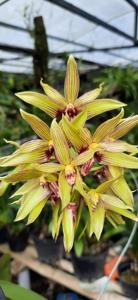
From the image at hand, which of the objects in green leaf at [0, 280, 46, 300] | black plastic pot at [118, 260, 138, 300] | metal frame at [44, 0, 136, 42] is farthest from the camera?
metal frame at [44, 0, 136, 42]

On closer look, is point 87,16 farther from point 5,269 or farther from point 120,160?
point 120,160

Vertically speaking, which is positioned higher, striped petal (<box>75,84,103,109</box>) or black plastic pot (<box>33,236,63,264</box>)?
striped petal (<box>75,84,103,109</box>)

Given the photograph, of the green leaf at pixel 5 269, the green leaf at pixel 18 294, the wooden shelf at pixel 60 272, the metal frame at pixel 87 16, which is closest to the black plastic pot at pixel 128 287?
→ the wooden shelf at pixel 60 272

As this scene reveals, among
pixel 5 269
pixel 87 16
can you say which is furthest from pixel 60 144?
pixel 87 16

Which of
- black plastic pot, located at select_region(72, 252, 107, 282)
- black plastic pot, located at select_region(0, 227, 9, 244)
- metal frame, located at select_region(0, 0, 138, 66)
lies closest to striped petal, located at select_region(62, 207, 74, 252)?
black plastic pot, located at select_region(72, 252, 107, 282)

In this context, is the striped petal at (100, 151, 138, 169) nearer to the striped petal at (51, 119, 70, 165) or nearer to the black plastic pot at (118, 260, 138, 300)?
the striped petal at (51, 119, 70, 165)

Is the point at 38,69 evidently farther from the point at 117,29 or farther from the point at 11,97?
the point at 117,29

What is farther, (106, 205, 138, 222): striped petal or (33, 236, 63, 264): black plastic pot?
(33, 236, 63, 264): black plastic pot
